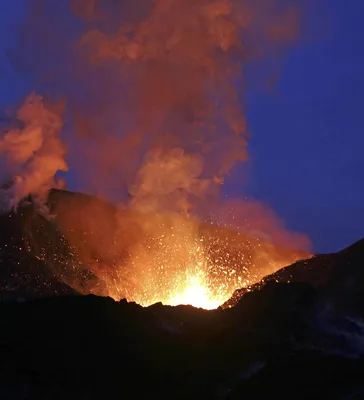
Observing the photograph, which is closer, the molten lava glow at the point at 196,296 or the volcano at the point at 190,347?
the volcano at the point at 190,347

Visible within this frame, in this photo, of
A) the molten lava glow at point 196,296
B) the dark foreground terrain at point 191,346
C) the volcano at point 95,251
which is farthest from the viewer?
the molten lava glow at point 196,296

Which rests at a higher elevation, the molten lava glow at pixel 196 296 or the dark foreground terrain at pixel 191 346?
the molten lava glow at pixel 196 296

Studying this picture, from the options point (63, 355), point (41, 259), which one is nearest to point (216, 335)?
point (63, 355)

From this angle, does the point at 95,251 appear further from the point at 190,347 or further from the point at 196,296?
the point at 190,347

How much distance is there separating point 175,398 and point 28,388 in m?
6.84

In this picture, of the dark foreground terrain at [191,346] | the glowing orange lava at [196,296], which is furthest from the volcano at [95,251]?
the dark foreground terrain at [191,346]

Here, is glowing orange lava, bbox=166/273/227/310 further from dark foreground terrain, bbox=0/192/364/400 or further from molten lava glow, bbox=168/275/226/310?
dark foreground terrain, bbox=0/192/364/400

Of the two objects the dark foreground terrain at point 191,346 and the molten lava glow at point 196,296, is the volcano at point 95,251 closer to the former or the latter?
the molten lava glow at point 196,296

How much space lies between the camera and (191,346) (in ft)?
113

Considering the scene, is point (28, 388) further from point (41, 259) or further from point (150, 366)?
point (41, 259)

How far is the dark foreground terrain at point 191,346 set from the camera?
33094 millimetres

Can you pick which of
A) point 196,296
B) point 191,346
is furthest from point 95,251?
point 191,346

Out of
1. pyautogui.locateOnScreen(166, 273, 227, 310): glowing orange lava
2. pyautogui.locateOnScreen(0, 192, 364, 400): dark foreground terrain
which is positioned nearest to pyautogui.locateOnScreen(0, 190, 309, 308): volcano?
pyautogui.locateOnScreen(166, 273, 227, 310): glowing orange lava

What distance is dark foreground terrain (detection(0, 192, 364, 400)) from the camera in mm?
33094
